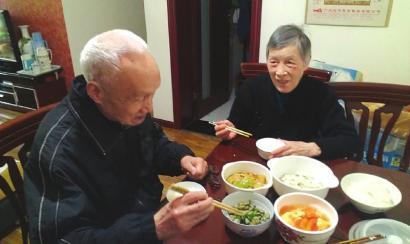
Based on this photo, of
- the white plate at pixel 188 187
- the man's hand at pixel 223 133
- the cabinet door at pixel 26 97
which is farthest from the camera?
the cabinet door at pixel 26 97

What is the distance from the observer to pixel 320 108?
4.86ft

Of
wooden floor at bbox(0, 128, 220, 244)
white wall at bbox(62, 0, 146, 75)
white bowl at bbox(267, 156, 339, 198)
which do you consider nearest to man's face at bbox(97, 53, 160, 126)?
white bowl at bbox(267, 156, 339, 198)

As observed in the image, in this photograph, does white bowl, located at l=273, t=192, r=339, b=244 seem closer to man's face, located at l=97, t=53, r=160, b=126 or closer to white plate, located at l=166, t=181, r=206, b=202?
white plate, located at l=166, t=181, r=206, b=202

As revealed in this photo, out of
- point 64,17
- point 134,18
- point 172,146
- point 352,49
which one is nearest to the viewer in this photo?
point 172,146

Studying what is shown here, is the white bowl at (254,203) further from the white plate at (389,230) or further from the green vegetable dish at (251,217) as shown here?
the white plate at (389,230)

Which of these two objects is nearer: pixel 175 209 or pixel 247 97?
pixel 175 209

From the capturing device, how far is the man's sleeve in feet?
2.65

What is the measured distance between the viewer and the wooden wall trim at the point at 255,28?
2518 millimetres

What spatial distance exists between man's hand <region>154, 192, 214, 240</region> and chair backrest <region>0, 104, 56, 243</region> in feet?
1.78

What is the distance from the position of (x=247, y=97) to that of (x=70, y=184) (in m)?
0.95

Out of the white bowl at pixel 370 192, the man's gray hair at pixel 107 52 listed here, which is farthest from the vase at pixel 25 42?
the white bowl at pixel 370 192

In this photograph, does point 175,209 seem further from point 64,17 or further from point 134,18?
point 134,18

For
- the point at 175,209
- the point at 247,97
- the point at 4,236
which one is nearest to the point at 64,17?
the point at 4,236

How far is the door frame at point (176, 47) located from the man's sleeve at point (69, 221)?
2.09m
